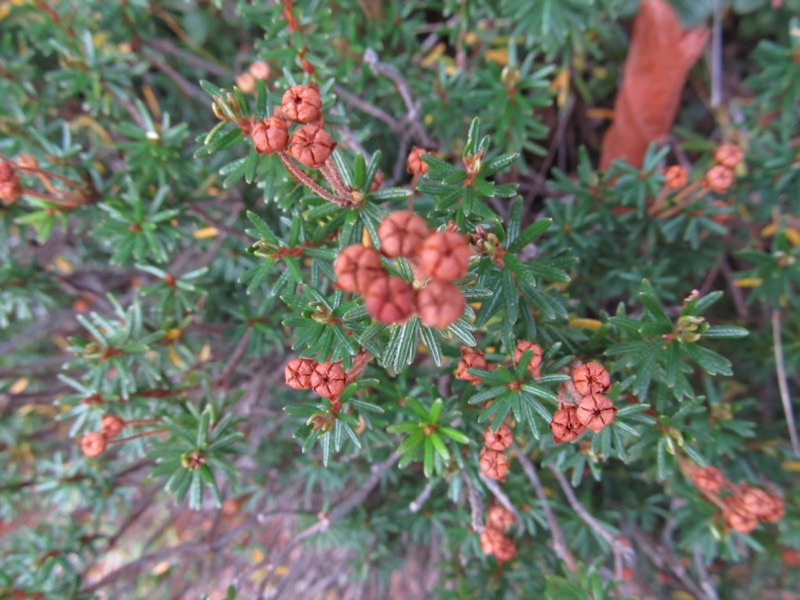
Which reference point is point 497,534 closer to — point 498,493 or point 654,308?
point 498,493

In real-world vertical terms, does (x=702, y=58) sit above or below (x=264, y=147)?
above

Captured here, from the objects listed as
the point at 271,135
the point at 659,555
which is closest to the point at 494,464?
the point at 271,135

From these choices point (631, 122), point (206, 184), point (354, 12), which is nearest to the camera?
point (206, 184)

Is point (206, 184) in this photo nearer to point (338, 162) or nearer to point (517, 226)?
point (338, 162)

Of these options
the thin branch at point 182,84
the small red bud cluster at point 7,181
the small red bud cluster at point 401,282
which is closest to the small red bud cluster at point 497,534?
the small red bud cluster at point 401,282

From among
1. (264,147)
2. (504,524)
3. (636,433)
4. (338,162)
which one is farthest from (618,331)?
(264,147)

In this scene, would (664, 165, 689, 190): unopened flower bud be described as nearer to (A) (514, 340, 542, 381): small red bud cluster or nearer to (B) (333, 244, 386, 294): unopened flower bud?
(A) (514, 340, 542, 381): small red bud cluster
